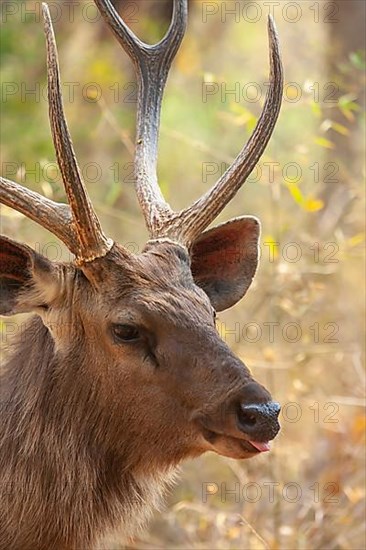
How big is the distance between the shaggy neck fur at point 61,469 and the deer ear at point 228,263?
2.95ft

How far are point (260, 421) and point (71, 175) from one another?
124cm

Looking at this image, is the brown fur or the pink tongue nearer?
the pink tongue

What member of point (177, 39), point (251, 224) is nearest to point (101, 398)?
point (251, 224)

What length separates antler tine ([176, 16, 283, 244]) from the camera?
17.4 feet

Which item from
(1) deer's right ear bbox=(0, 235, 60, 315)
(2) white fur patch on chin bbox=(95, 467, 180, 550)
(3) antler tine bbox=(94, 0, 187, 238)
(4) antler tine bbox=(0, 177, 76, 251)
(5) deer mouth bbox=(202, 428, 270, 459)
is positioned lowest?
(2) white fur patch on chin bbox=(95, 467, 180, 550)

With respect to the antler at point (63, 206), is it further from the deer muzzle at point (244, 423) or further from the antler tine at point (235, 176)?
the deer muzzle at point (244, 423)

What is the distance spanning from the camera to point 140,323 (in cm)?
484

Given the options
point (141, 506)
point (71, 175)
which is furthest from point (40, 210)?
point (141, 506)

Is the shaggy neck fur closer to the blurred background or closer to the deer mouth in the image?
the deer mouth

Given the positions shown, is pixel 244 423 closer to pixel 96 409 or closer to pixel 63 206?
pixel 96 409

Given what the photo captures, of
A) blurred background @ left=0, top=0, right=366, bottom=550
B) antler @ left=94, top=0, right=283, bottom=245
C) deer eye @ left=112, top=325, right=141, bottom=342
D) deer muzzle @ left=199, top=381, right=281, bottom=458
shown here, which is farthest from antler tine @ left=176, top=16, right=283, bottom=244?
blurred background @ left=0, top=0, right=366, bottom=550

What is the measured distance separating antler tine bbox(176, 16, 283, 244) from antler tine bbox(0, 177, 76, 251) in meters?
0.62

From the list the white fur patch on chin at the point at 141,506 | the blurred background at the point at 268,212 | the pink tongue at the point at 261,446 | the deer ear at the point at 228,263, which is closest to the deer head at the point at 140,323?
the pink tongue at the point at 261,446

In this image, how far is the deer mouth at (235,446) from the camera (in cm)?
459
